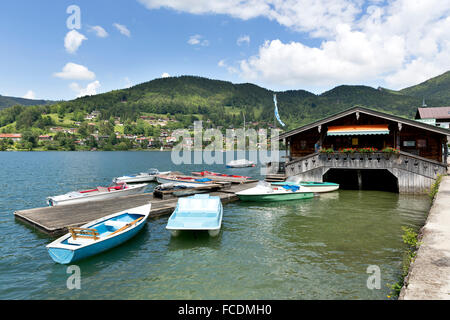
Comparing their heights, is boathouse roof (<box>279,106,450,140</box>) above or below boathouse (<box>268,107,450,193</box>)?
above

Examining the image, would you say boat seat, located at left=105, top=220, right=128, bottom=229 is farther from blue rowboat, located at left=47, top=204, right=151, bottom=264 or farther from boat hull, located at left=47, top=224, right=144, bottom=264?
boat hull, located at left=47, top=224, right=144, bottom=264

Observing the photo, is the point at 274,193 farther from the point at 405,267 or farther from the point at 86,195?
the point at 86,195

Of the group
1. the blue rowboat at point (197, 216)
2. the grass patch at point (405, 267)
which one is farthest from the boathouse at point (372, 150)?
the grass patch at point (405, 267)

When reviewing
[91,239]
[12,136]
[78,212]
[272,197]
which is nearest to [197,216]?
[91,239]

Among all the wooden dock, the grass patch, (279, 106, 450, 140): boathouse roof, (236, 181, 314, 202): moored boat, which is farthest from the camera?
(279, 106, 450, 140): boathouse roof

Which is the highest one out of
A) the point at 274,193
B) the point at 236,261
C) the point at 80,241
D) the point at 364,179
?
the point at 364,179

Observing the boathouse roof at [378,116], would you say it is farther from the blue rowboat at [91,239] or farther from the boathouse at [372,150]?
the blue rowboat at [91,239]

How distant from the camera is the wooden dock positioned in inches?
557

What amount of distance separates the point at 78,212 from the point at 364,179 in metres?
28.0

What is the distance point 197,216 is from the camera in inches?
565

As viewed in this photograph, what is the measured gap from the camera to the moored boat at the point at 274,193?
21.9 metres

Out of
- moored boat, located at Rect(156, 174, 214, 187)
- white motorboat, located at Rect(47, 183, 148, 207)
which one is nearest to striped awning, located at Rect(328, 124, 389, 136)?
moored boat, located at Rect(156, 174, 214, 187)

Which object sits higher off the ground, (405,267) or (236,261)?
(405,267)

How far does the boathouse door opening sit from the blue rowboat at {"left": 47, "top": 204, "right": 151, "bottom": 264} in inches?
867
